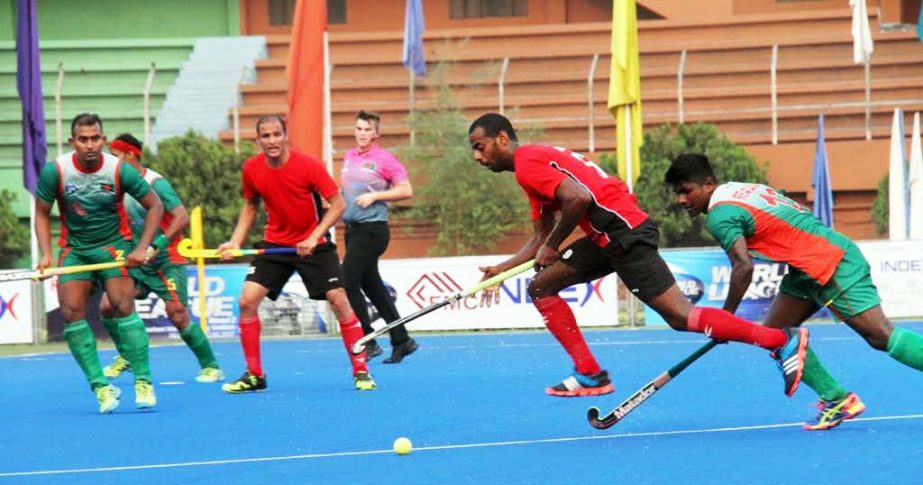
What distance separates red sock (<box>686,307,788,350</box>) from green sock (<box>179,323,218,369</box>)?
4.73 meters

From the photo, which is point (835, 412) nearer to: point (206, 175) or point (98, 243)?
point (98, 243)

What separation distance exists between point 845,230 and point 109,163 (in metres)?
25.0

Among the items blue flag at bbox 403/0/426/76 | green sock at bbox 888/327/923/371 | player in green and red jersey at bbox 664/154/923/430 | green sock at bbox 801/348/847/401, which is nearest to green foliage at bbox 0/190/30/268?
blue flag at bbox 403/0/426/76

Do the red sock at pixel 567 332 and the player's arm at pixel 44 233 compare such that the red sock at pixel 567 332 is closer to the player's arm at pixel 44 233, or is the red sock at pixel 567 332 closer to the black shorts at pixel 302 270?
the black shorts at pixel 302 270

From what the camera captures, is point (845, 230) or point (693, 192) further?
point (845, 230)

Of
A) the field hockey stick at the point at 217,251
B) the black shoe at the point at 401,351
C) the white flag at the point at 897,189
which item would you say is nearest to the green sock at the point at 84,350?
the field hockey stick at the point at 217,251

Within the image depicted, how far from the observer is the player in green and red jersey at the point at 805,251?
25.5ft

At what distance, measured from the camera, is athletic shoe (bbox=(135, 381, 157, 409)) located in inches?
388

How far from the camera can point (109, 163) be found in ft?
32.0

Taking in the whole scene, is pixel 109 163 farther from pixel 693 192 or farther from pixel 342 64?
pixel 342 64

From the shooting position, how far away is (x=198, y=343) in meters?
11.9

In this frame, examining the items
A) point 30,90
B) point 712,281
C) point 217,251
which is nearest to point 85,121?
point 217,251

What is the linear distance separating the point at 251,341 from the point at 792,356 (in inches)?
171

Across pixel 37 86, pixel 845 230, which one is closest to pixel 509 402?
pixel 37 86
